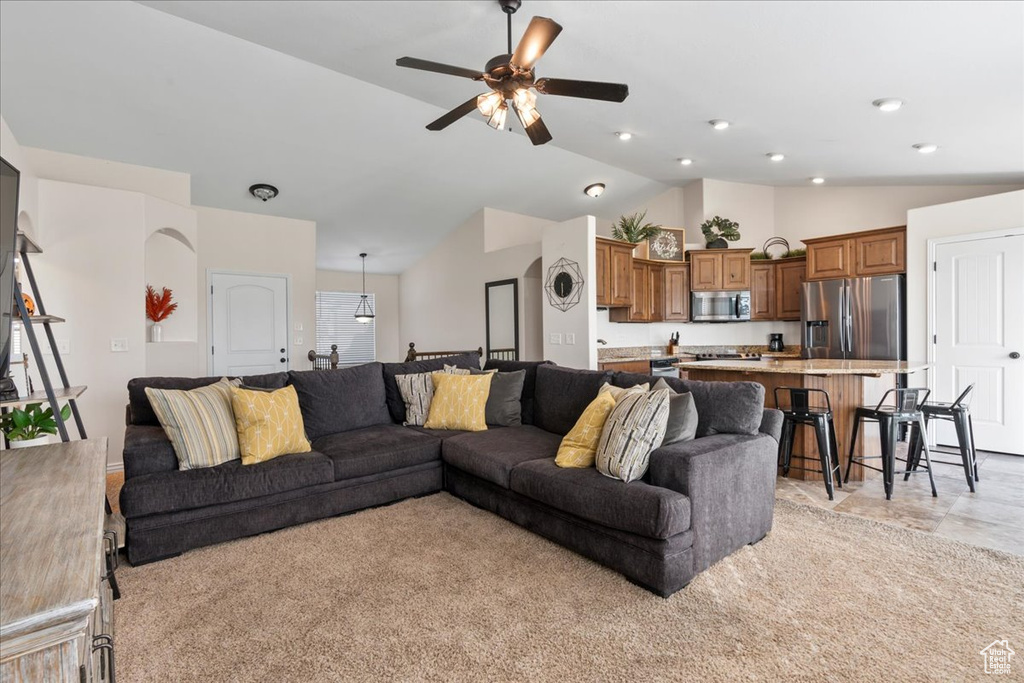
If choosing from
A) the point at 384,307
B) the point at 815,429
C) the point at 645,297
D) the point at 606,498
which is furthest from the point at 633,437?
the point at 384,307

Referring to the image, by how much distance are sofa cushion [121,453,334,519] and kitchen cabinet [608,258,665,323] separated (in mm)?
4137

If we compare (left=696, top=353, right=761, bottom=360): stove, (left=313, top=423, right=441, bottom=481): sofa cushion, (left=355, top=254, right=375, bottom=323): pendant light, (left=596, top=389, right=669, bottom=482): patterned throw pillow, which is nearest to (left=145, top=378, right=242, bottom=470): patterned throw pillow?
(left=313, top=423, right=441, bottom=481): sofa cushion

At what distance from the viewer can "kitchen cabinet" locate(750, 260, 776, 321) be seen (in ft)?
20.7

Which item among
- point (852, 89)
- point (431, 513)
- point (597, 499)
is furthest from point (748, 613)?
point (852, 89)

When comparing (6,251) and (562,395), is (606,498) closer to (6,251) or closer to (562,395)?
(562,395)

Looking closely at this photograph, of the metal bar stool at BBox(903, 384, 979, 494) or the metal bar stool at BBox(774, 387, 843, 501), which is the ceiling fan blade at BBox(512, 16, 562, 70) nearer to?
the metal bar stool at BBox(774, 387, 843, 501)

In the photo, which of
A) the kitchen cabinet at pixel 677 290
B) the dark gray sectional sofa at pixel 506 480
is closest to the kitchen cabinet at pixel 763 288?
the kitchen cabinet at pixel 677 290

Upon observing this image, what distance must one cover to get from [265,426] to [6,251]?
1.54 meters

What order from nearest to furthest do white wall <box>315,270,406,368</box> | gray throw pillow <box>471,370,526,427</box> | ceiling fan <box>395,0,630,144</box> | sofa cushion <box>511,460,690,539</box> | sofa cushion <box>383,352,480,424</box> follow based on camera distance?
sofa cushion <box>511,460,690,539</box> → ceiling fan <box>395,0,630,144</box> → gray throw pillow <box>471,370,526,427</box> → sofa cushion <box>383,352,480,424</box> → white wall <box>315,270,406,368</box>

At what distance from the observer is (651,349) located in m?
6.75

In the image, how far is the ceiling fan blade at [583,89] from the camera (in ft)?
8.34

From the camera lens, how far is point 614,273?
560cm

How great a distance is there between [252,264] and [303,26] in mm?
3477

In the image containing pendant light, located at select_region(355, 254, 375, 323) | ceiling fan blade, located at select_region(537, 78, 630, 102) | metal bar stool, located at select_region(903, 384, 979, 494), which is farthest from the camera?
pendant light, located at select_region(355, 254, 375, 323)
